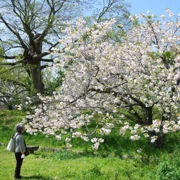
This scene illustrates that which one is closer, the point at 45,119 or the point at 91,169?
the point at 91,169

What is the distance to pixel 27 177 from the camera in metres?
6.74

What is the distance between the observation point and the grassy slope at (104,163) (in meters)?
6.45

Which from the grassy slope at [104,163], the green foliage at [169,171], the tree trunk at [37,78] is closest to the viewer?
the green foliage at [169,171]

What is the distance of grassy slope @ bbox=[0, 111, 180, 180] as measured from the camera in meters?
6.45

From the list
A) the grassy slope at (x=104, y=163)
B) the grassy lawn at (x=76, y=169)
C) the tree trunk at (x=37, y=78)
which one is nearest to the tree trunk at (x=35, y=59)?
the tree trunk at (x=37, y=78)

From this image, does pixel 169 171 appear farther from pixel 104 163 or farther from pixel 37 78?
pixel 37 78

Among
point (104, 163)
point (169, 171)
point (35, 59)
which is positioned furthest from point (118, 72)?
point (35, 59)

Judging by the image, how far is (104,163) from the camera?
7688mm

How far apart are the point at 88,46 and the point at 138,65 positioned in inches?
57.5

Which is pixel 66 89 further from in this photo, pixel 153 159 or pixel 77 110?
pixel 153 159

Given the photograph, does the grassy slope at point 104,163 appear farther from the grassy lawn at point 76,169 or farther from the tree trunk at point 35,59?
the tree trunk at point 35,59

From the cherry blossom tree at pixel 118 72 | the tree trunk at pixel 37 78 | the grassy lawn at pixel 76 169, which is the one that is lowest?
the grassy lawn at pixel 76 169

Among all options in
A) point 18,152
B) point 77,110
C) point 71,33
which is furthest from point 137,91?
point 18,152

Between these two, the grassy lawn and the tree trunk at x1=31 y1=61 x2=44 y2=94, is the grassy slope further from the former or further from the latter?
the tree trunk at x1=31 y1=61 x2=44 y2=94
